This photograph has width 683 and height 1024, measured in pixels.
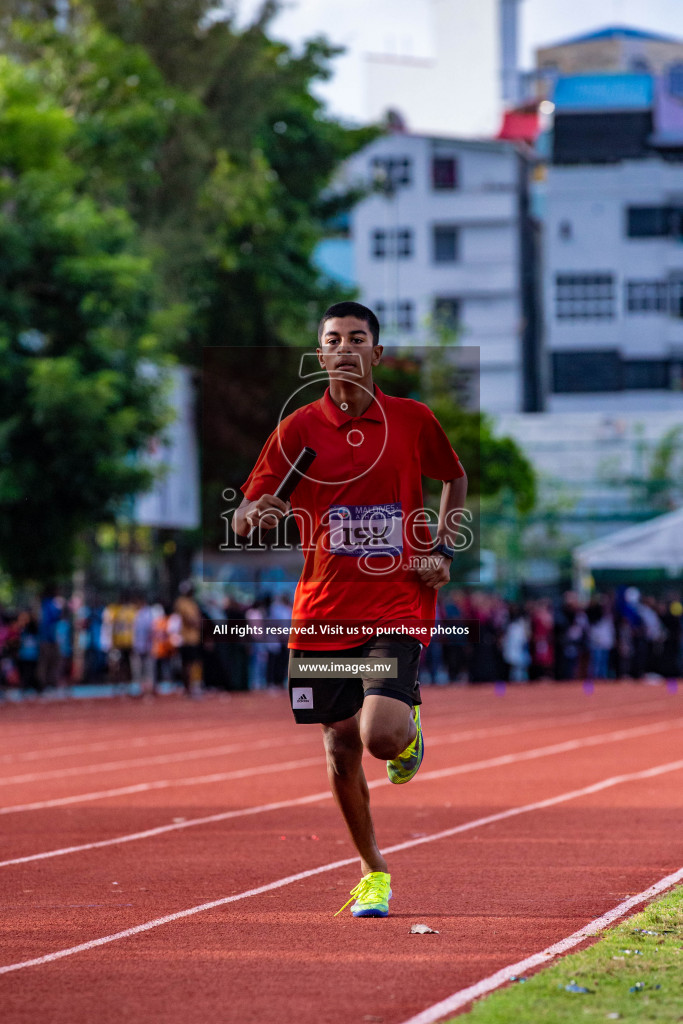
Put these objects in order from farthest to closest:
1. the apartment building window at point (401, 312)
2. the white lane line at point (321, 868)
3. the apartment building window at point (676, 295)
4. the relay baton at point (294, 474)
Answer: the apartment building window at point (401, 312), the apartment building window at point (676, 295), the relay baton at point (294, 474), the white lane line at point (321, 868)

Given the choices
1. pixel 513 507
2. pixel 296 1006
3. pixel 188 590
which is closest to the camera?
pixel 296 1006

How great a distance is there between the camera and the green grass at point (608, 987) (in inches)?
188

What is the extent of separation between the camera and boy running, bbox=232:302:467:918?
6289mm

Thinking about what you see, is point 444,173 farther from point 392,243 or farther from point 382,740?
point 382,740

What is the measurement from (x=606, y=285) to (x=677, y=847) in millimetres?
54169

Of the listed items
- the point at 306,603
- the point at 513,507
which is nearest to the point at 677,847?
the point at 306,603

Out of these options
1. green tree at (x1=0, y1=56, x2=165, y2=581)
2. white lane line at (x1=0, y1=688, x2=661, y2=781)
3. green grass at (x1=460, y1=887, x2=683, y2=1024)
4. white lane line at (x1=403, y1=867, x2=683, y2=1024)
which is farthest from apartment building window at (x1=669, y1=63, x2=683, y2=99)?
green grass at (x1=460, y1=887, x2=683, y2=1024)

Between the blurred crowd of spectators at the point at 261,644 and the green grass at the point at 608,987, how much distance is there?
18591 millimetres

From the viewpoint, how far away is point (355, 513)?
6297 mm

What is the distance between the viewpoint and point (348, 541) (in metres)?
6.30

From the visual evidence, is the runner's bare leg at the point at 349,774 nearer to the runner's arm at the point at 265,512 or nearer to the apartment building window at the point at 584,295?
the runner's arm at the point at 265,512

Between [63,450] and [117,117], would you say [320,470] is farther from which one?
[117,117]

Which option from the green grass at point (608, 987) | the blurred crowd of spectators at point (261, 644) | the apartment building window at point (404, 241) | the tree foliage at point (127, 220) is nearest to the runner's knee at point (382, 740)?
the green grass at point (608, 987)

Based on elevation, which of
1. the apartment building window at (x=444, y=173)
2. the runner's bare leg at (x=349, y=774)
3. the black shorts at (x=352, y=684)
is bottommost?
the runner's bare leg at (x=349, y=774)
